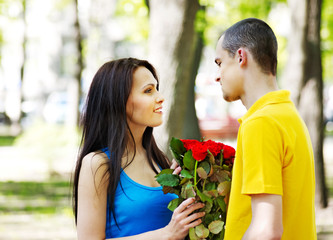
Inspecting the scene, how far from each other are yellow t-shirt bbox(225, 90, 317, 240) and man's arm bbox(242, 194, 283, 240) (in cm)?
4

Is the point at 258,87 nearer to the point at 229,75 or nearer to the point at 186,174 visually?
the point at 229,75

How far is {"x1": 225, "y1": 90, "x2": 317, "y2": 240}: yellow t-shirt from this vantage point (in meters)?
2.09

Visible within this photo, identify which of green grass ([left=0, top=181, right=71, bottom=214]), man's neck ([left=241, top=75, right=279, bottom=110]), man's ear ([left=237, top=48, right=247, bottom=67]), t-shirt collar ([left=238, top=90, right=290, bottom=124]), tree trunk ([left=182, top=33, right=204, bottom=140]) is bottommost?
green grass ([left=0, top=181, right=71, bottom=214])

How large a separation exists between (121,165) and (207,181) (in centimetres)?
56

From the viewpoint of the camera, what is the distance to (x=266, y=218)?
2.04m

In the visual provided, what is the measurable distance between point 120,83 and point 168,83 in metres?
3.05

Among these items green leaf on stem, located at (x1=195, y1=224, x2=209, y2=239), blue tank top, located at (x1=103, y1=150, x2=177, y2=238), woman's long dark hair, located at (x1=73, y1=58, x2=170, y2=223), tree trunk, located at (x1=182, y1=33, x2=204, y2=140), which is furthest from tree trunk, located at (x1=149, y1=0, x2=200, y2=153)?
tree trunk, located at (x1=182, y1=33, x2=204, y2=140)

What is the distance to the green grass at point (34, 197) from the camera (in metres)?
9.82

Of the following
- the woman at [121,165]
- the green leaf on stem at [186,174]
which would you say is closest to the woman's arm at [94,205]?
the woman at [121,165]

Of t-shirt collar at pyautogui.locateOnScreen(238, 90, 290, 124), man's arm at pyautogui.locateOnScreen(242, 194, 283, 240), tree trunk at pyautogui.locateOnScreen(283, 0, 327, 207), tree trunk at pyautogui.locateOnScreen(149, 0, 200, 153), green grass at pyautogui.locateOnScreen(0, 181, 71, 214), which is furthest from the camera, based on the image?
green grass at pyautogui.locateOnScreen(0, 181, 71, 214)

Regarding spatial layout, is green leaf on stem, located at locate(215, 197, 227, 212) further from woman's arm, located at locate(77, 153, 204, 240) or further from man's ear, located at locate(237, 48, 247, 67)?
man's ear, located at locate(237, 48, 247, 67)

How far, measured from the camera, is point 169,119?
5.93 m

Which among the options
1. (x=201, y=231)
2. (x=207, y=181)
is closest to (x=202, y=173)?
(x=207, y=181)

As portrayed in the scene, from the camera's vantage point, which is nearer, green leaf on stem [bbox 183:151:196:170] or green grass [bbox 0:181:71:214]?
green leaf on stem [bbox 183:151:196:170]
